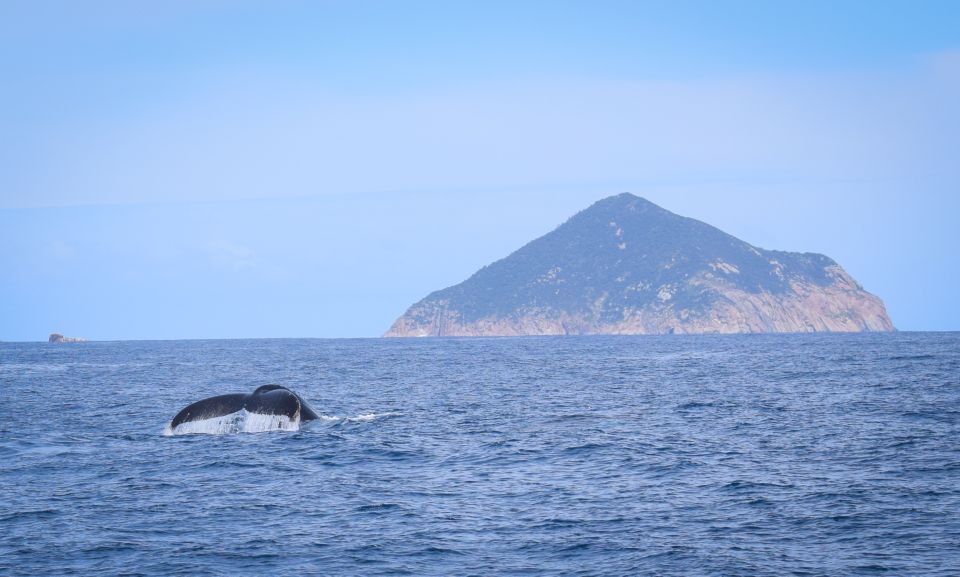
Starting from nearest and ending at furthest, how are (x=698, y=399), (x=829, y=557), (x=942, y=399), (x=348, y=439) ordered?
(x=829, y=557) < (x=348, y=439) < (x=942, y=399) < (x=698, y=399)


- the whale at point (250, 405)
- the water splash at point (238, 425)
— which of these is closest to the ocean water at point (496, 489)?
the water splash at point (238, 425)

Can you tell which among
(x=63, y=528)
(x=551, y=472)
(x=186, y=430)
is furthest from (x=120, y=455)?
(x=551, y=472)

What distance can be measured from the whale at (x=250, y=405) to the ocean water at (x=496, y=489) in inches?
23.1

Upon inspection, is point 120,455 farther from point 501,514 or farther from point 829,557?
point 829,557

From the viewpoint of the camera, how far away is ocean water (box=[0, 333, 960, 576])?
63.2 feet

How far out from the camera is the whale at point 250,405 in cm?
3706

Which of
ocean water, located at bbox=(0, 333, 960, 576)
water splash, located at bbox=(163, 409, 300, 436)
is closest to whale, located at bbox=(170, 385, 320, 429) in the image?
water splash, located at bbox=(163, 409, 300, 436)

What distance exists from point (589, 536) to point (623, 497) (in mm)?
4278

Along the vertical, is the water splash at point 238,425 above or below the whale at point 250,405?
below

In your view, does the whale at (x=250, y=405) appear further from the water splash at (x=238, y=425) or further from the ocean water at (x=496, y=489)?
the ocean water at (x=496, y=489)

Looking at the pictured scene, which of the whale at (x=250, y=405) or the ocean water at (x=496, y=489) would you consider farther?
the whale at (x=250, y=405)

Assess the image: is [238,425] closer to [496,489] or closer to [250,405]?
[250,405]

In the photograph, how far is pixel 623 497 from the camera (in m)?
25.0

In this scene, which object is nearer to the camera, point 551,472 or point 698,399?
point 551,472
